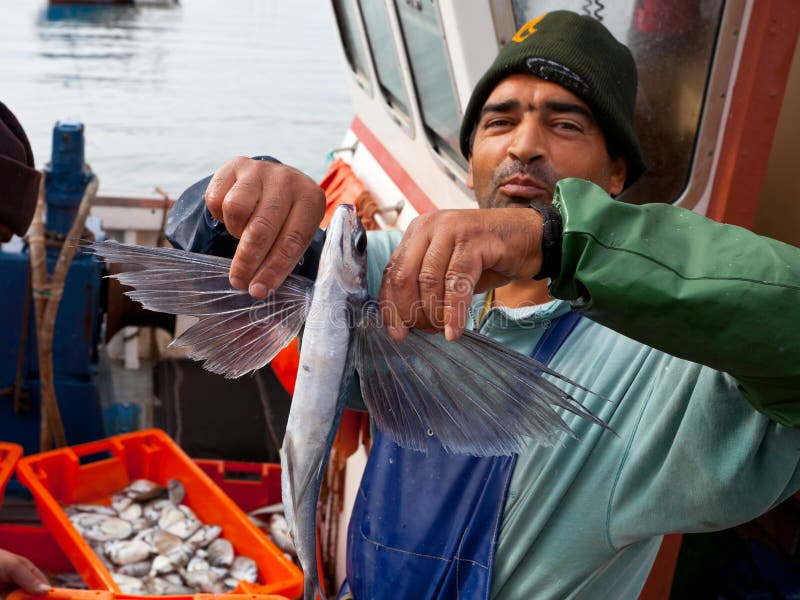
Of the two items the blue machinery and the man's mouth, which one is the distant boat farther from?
the man's mouth

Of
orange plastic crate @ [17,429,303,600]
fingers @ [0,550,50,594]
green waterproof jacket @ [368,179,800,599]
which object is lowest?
orange plastic crate @ [17,429,303,600]

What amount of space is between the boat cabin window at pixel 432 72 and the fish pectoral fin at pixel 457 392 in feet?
6.90

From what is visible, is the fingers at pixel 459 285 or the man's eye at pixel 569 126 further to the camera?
the man's eye at pixel 569 126

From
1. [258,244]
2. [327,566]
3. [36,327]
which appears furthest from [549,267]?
[36,327]

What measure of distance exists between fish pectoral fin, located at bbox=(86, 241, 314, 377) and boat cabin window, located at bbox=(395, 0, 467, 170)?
6.80 feet

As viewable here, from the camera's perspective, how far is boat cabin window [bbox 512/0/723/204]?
262 cm

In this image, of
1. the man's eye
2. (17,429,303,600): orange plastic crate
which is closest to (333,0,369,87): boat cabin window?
(17,429,303,600): orange plastic crate

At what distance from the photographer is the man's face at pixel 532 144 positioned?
6.43 feet

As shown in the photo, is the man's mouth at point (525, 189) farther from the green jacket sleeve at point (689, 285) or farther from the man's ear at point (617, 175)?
the green jacket sleeve at point (689, 285)

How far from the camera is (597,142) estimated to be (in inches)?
82.6

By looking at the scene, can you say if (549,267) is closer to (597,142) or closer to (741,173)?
(597,142)

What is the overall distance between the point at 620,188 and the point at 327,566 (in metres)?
2.38

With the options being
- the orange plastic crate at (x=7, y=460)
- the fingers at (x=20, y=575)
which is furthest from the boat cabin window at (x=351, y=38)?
the fingers at (x=20, y=575)

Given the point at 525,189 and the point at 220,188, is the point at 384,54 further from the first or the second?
the point at 220,188
